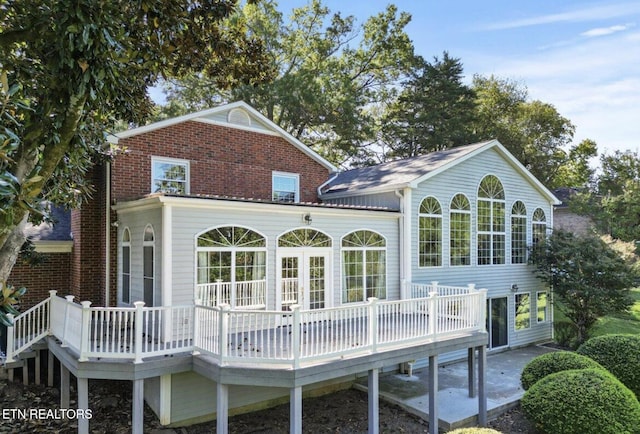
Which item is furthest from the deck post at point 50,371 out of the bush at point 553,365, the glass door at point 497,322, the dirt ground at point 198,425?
the glass door at point 497,322

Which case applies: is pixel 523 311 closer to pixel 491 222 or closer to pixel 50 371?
pixel 491 222

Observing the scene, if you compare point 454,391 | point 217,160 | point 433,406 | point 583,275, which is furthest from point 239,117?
point 583,275

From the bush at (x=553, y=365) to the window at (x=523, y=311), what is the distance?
216 inches

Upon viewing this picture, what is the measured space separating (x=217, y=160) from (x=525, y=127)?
26.4m

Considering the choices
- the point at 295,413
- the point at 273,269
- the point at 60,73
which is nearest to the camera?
the point at 60,73

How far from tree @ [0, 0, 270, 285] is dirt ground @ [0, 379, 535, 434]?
15.8ft

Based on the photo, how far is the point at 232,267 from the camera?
8969 millimetres

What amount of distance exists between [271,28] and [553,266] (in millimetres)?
19992

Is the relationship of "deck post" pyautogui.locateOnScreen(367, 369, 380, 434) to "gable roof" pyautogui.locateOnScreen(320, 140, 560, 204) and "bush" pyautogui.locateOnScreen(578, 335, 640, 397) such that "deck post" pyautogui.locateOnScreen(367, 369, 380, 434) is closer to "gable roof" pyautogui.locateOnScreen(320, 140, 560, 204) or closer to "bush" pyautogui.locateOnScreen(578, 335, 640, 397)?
"gable roof" pyautogui.locateOnScreen(320, 140, 560, 204)

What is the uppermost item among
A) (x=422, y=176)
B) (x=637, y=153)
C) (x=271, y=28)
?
(x=271, y=28)

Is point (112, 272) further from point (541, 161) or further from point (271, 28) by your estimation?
point (541, 161)

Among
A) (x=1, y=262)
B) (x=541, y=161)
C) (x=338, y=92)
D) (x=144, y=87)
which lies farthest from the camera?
(x=541, y=161)

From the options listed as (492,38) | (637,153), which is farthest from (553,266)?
(637,153)

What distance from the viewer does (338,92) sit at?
23.5 metres
